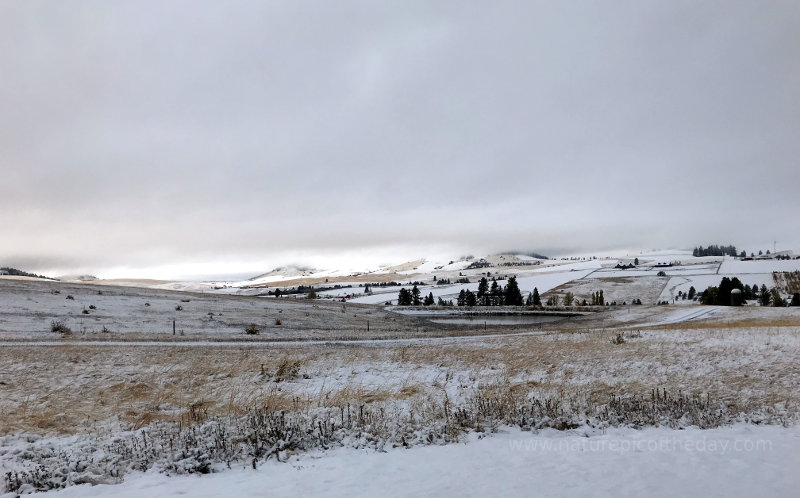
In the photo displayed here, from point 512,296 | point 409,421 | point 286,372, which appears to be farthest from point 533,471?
point 512,296

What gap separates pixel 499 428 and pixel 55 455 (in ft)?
33.7

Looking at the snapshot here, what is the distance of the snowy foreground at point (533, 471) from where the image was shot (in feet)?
25.2

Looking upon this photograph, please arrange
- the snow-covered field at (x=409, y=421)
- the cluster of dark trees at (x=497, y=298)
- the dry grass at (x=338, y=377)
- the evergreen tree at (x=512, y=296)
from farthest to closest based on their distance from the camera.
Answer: the cluster of dark trees at (x=497, y=298), the evergreen tree at (x=512, y=296), the dry grass at (x=338, y=377), the snow-covered field at (x=409, y=421)

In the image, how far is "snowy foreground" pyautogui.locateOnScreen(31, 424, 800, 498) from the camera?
768 cm

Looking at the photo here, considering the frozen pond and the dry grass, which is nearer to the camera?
the dry grass

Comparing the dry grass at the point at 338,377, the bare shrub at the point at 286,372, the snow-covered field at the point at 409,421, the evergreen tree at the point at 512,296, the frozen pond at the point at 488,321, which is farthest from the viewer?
the evergreen tree at the point at 512,296

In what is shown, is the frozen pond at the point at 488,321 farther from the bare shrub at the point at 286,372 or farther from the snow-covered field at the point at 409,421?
the bare shrub at the point at 286,372

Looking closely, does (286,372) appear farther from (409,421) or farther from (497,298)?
(497,298)

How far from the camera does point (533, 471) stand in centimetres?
853

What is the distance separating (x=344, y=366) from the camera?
20.5 metres

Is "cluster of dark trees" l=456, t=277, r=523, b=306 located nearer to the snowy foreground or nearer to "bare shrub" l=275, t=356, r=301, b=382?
"bare shrub" l=275, t=356, r=301, b=382

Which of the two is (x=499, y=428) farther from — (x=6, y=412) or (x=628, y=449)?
(x=6, y=412)

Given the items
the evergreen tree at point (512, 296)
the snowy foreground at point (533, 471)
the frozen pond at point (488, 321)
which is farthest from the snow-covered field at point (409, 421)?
the evergreen tree at point (512, 296)

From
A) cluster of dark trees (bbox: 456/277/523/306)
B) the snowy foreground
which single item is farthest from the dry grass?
cluster of dark trees (bbox: 456/277/523/306)
